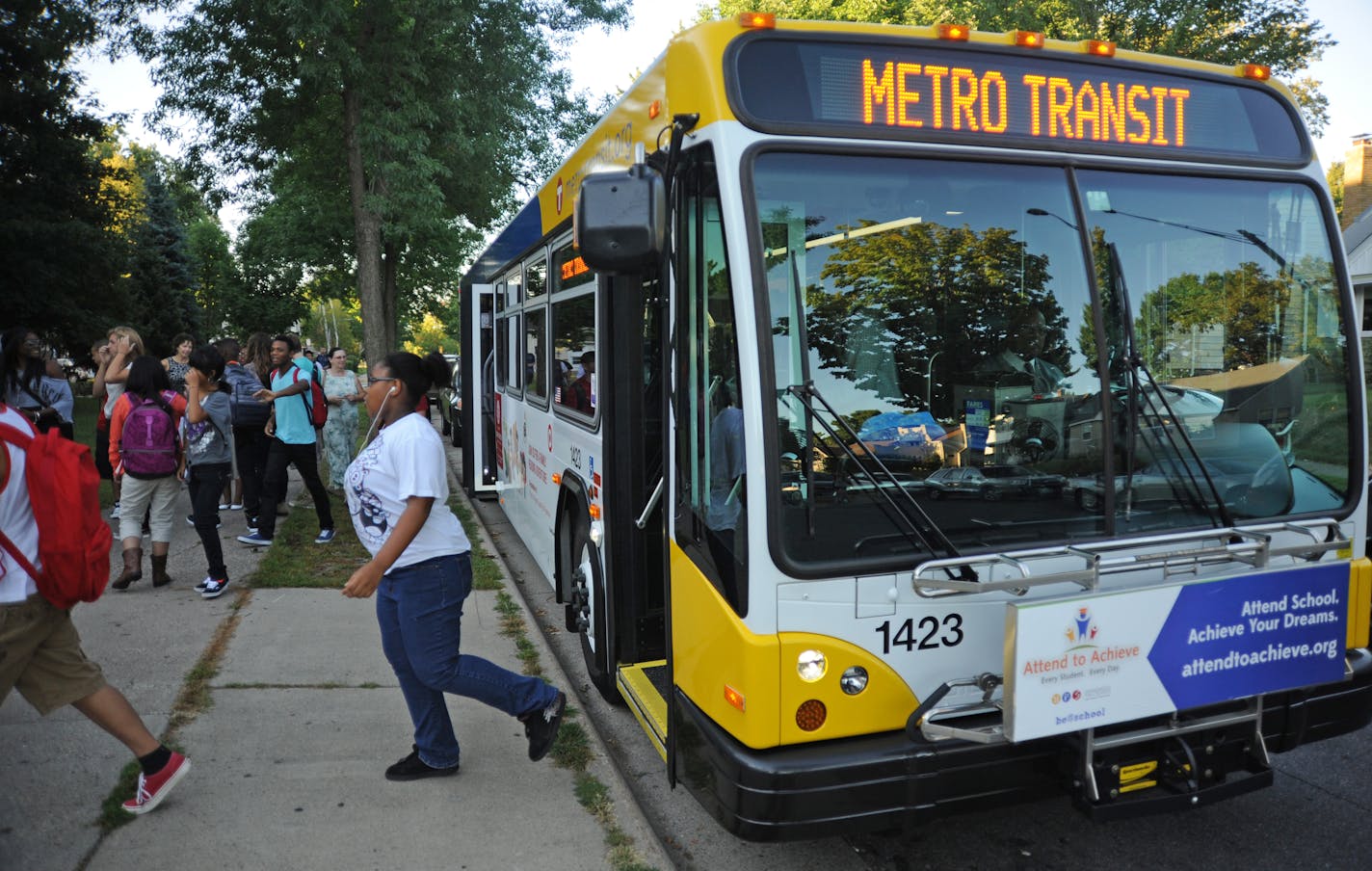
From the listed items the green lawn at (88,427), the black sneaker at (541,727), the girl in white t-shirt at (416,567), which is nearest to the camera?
the girl in white t-shirt at (416,567)

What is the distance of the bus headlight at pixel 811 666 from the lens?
9.93ft

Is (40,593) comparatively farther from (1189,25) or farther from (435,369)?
Answer: (1189,25)

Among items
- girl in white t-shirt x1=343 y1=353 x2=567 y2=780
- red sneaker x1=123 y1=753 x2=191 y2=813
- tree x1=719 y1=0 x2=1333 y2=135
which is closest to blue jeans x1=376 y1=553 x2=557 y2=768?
girl in white t-shirt x1=343 y1=353 x2=567 y2=780

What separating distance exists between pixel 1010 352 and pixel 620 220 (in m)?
1.37

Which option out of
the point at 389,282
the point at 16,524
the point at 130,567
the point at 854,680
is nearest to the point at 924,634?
the point at 854,680

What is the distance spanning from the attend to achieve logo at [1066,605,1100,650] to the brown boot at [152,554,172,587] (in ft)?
20.8

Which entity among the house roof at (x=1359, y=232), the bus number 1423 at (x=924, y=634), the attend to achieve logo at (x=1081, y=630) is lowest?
the bus number 1423 at (x=924, y=634)

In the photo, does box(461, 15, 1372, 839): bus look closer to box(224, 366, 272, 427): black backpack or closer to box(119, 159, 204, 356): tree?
box(224, 366, 272, 427): black backpack

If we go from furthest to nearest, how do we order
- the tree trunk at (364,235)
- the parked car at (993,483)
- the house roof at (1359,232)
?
the house roof at (1359,232), the tree trunk at (364,235), the parked car at (993,483)

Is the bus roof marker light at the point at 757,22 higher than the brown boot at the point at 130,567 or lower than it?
higher

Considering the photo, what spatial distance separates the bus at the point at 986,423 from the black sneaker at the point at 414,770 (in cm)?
117

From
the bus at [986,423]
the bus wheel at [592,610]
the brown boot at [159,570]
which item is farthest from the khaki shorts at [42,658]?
the brown boot at [159,570]

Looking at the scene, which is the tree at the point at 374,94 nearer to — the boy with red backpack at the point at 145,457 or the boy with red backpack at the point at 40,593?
the boy with red backpack at the point at 145,457

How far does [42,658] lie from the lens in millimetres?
3588
